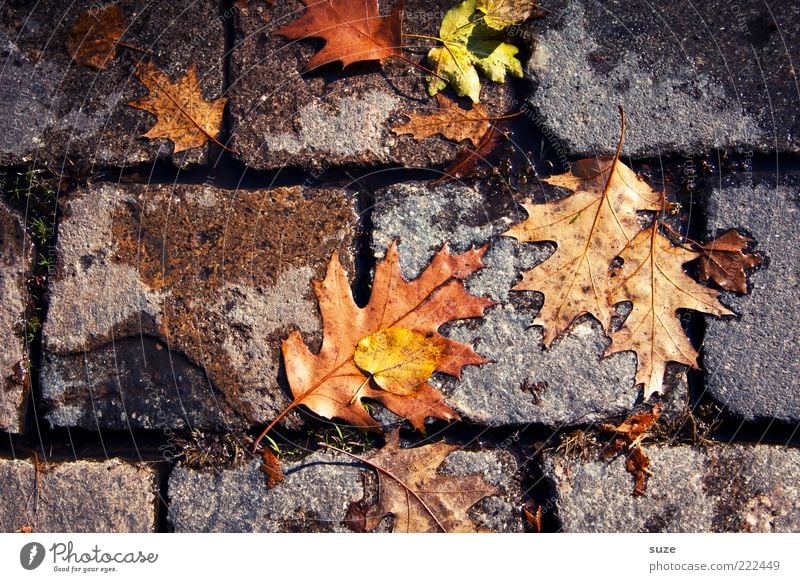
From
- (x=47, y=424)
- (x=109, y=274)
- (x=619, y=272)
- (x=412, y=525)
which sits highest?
(x=109, y=274)

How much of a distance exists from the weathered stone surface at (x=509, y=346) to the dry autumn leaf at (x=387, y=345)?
4cm

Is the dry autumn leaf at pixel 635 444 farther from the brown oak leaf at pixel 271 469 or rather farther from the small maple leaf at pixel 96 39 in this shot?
the small maple leaf at pixel 96 39

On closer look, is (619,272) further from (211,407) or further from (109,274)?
(109,274)

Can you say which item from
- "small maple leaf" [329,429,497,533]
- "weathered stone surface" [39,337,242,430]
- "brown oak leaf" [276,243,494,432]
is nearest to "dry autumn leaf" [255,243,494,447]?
"brown oak leaf" [276,243,494,432]

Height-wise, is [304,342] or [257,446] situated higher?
[304,342]

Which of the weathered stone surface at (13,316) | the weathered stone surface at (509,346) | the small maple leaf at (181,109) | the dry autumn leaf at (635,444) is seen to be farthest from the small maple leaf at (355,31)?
the dry autumn leaf at (635,444)

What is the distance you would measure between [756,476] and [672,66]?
49.9 inches

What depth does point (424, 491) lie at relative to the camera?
203cm

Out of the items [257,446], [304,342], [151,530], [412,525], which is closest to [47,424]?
[151,530]

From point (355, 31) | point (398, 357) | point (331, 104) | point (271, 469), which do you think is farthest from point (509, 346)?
point (355, 31)

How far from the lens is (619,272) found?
203 cm

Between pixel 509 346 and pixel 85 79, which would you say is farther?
pixel 85 79

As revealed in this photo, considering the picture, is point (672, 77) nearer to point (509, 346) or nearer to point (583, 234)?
point (583, 234)

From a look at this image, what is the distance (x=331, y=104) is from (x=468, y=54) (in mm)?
455
